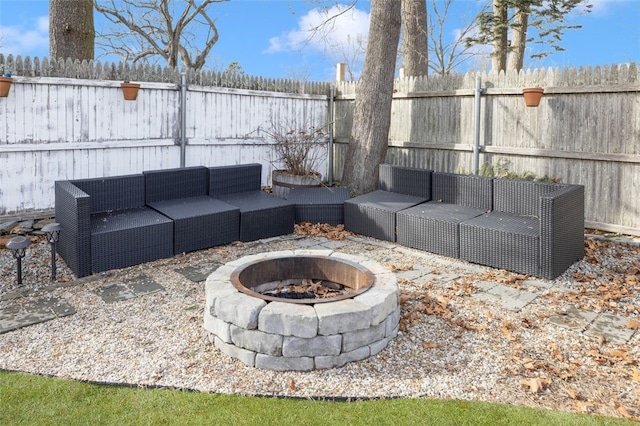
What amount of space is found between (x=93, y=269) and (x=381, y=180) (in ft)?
12.0

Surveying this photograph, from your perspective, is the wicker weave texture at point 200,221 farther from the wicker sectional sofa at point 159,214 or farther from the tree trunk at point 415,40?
the tree trunk at point 415,40

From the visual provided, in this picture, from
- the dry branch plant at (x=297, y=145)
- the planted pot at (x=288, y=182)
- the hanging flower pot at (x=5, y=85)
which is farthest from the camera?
the dry branch plant at (x=297, y=145)

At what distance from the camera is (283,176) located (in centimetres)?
752

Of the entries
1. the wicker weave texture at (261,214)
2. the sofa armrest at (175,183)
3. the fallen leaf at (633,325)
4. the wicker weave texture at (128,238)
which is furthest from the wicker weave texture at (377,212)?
the fallen leaf at (633,325)

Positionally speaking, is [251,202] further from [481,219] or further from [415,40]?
[415,40]

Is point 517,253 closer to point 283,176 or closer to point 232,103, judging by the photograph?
point 283,176

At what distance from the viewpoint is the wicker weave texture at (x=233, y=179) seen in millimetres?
5916

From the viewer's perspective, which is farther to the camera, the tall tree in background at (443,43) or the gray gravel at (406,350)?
the tall tree in background at (443,43)

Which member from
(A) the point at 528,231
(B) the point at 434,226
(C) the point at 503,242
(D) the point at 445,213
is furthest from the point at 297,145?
(A) the point at 528,231

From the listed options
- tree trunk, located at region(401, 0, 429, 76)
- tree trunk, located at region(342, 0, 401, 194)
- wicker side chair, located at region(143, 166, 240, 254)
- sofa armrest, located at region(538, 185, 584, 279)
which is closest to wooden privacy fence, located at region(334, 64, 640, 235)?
tree trunk, located at region(342, 0, 401, 194)

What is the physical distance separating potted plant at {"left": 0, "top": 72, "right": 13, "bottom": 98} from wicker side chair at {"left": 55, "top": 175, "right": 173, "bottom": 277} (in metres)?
1.50

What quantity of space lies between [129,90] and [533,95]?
534 cm

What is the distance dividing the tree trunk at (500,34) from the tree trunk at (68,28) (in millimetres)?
8255

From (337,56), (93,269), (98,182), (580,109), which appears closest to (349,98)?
(580,109)
